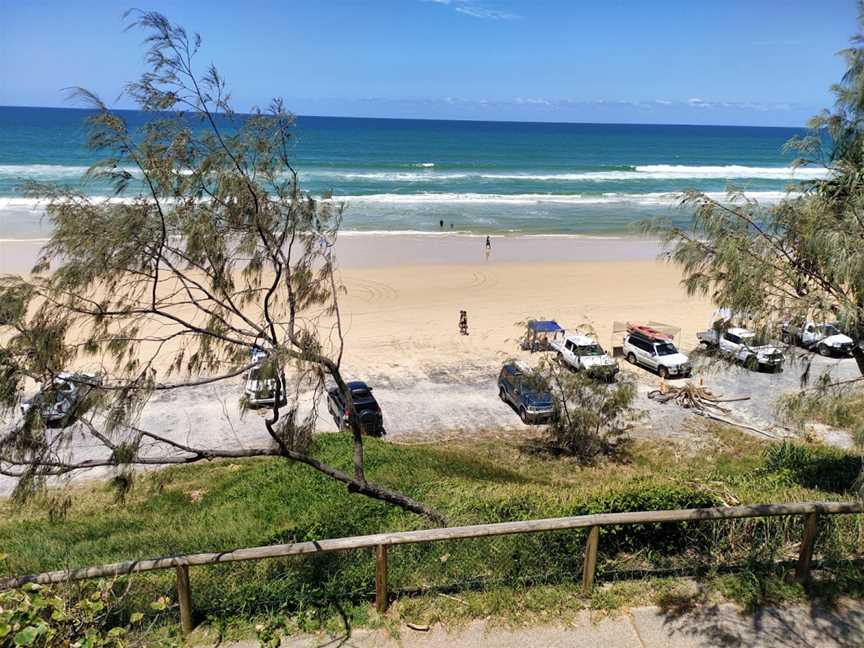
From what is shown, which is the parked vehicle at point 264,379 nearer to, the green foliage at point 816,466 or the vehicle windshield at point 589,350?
the green foliage at point 816,466

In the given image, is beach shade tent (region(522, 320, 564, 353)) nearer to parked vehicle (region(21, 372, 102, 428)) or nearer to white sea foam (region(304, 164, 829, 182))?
parked vehicle (region(21, 372, 102, 428))

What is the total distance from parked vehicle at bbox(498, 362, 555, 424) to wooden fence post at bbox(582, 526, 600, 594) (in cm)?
1214

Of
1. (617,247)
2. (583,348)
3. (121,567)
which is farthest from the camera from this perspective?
(617,247)

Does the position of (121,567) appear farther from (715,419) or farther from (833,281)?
(715,419)

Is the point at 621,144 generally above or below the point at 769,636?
above

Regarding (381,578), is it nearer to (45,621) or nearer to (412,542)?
(412,542)

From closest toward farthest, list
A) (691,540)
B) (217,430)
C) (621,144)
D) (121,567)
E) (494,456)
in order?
1. (121,567)
2. (691,540)
3. (494,456)
4. (217,430)
5. (621,144)

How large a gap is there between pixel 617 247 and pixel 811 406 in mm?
39634

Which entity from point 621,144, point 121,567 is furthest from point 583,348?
point 621,144

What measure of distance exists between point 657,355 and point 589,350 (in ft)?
11.3

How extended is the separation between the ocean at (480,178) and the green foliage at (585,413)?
1080 centimetres

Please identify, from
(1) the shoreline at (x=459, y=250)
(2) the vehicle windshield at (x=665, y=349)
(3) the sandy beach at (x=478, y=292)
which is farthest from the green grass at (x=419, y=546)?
(1) the shoreline at (x=459, y=250)

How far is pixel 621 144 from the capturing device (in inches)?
5610

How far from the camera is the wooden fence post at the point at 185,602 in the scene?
5.99m
